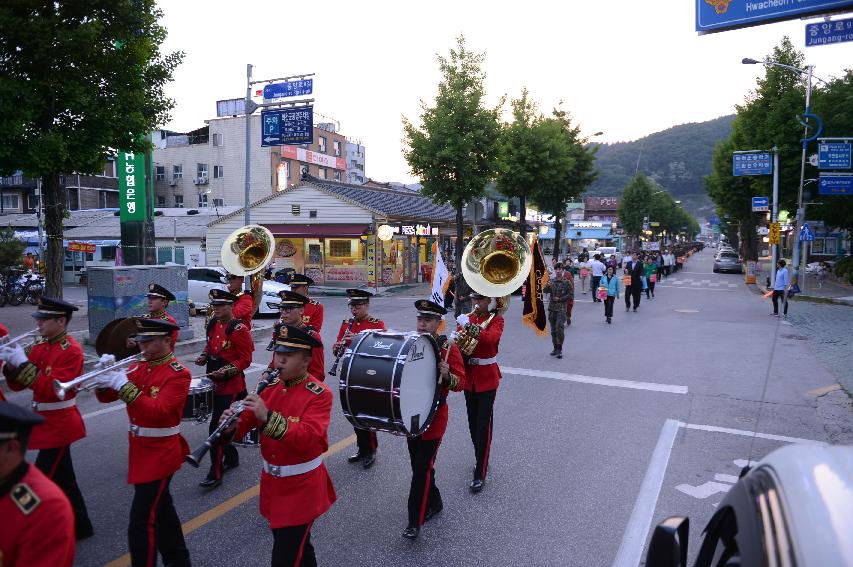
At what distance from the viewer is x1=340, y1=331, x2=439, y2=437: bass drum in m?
4.42

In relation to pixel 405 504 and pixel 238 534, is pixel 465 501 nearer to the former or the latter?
pixel 405 504

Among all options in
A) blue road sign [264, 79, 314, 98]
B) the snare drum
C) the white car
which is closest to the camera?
the snare drum

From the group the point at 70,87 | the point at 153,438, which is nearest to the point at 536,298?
the point at 153,438

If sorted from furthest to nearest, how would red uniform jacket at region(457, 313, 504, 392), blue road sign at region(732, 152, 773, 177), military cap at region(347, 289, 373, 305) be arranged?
1. blue road sign at region(732, 152, 773, 177)
2. military cap at region(347, 289, 373, 305)
3. red uniform jacket at region(457, 313, 504, 392)

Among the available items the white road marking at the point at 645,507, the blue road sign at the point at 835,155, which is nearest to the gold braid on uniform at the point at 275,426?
the white road marking at the point at 645,507

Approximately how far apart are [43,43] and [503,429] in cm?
927

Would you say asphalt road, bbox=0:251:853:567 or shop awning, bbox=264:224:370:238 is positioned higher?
shop awning, bbox=264:224:370:238

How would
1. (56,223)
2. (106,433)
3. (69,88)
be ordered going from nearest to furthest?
(106,433), (69,88), (56,223)

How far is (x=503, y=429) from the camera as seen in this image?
7648 mm

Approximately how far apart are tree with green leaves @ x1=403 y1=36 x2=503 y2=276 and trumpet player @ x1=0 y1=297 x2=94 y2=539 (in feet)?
62.1

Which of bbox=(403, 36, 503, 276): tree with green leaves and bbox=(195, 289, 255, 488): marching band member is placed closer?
bbox=(195, 289, 255, 488): marching band member

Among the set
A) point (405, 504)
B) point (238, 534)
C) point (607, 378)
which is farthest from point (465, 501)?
point (607, 378)

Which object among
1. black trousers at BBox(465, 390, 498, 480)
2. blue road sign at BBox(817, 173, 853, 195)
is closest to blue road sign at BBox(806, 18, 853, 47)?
black trousers at BBox(465, 390, 498, 480)

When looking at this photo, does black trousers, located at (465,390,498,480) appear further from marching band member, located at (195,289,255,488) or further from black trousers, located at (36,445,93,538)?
black trousers, located at (36,445,93,538)
